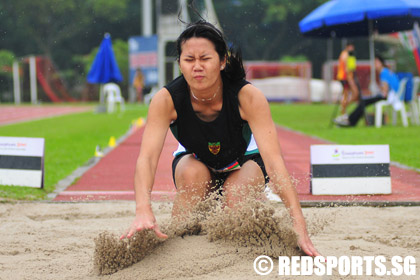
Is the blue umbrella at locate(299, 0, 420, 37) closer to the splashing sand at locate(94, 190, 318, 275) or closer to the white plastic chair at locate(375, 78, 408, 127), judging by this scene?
the white plastic chair at locate(375, 78, 408, 127)

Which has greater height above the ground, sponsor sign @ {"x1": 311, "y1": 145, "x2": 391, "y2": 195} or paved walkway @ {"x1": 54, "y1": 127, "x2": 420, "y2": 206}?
sponsor sign @ {"x1": 311, "y1": 145, "x2": 391, "y2": 195}

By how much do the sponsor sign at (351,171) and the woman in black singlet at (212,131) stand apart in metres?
2.05

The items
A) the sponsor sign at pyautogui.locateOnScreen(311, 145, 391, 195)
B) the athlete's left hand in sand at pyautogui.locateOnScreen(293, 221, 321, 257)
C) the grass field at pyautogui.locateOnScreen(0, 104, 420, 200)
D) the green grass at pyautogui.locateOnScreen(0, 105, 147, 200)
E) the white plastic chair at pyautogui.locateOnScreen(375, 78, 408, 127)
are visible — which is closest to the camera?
the athlete's left hand in sand at pyautogui.locateOnScreen(293, 221, 321, 257)

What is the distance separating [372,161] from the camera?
18.1 ft

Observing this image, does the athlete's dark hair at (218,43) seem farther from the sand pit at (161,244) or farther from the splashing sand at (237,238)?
the sand pit at (161,244)

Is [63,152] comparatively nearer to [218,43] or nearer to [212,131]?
[212,131]

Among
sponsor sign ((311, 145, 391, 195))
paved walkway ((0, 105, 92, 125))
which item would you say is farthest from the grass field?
paved walkway ((0, 105, 92, 125))

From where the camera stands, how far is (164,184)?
5.97m

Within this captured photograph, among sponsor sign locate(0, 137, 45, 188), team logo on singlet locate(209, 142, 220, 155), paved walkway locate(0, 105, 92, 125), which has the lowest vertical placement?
paved walkway locate(0, 105, 92, 125)

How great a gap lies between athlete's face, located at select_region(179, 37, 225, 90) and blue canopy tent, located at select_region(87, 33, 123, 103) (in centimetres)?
1675

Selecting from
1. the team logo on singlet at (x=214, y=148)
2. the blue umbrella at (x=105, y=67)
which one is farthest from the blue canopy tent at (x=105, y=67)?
the team logo on singlet at (x=214, y=148)

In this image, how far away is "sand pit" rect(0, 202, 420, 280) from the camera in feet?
10.0

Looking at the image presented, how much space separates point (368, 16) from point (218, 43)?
9.60m

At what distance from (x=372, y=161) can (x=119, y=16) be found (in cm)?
3772
